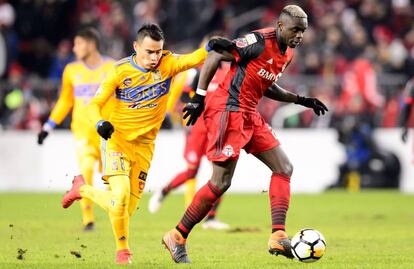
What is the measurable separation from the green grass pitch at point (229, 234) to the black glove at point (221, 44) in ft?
6.66

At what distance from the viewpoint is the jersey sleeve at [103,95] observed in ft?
31.0

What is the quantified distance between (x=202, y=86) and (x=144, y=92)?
74 centimetres

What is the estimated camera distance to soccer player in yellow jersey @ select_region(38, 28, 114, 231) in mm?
13352

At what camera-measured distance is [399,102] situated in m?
21.8

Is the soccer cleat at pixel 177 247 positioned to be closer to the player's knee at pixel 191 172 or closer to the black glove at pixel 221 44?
the black glove at pixel 221 44

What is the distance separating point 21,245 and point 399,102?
40.0 ft

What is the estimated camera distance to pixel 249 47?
9.55 m

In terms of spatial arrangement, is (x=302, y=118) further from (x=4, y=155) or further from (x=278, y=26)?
(x=278, y=26)

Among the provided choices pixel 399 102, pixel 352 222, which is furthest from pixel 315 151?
pixel 352 222

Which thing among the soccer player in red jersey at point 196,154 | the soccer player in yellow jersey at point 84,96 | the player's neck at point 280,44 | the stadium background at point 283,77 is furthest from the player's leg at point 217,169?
the stadium background at point 283,77

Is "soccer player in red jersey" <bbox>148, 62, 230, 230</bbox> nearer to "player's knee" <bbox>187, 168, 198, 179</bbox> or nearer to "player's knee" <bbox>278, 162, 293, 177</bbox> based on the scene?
"player's knee" <bbox>187, 168, 198, 179</bbox>

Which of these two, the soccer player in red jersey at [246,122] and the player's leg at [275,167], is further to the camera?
the player's leg at [275,167]

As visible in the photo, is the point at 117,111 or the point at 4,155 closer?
the point at 117,111

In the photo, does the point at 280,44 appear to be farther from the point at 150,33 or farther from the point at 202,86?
the point at 150,33
